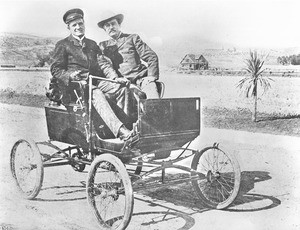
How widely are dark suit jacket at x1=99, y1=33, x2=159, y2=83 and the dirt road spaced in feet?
3.46

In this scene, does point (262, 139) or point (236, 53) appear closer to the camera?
point (236, 53)

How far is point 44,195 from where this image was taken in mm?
4809

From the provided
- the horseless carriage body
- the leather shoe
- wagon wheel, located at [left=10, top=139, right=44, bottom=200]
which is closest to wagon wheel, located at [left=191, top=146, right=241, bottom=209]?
the horseless carriage body

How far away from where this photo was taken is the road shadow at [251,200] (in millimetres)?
4600

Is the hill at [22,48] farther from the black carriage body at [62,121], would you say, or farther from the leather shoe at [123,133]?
the leather shoe at [123,133]

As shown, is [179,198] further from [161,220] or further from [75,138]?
[75,138]

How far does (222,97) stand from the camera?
17.0 feet

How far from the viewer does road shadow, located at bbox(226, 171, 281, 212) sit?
460cm

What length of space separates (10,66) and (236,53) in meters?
2.49

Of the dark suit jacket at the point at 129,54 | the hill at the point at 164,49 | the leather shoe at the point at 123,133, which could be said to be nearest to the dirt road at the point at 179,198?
the hill at the point at 164,49

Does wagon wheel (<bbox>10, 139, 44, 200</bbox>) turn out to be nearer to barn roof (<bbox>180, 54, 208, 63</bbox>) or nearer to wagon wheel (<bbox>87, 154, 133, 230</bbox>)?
wagon wheel (<bbox>87, 154, 133, 230</bbox>)

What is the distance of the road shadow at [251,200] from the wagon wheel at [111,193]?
3.89 feet

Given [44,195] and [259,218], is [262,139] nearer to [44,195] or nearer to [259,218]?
[259,218]

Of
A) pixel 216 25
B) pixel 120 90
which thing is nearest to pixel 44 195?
pixel 120 90
